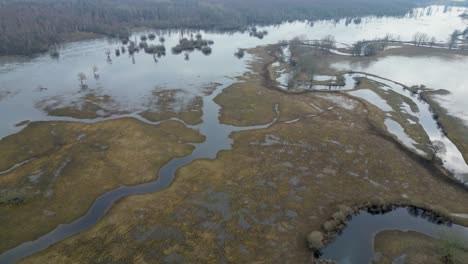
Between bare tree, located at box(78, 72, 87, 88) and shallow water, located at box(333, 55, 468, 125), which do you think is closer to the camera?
shallow water, located at box(333, 55, 468, 125)

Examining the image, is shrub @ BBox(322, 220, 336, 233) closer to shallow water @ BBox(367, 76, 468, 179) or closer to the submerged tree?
shallow water @ BBox(367, 76, 468, 179)

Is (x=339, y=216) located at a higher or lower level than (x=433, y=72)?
lower

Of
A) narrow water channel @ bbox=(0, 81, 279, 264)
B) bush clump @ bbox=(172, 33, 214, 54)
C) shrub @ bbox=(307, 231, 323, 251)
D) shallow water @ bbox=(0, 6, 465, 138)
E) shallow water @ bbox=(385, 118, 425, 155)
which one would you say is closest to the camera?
narrow water channel @ bbox=(0, 81, 279, 264)

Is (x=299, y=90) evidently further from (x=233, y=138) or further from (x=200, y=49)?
(x=200, y=49)

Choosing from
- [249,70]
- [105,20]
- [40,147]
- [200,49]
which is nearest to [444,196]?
[40,147]

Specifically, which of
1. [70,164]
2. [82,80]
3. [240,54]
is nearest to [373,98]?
[240,54]

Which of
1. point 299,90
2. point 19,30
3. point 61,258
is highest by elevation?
point 19,30

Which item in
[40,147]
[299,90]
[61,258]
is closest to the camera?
[61,258]

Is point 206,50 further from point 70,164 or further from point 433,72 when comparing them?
point 70,164

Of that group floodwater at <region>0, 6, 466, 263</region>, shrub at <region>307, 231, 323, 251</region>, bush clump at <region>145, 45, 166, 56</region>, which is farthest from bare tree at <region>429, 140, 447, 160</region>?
bush clump at <region>145, 45, 166, 56</region>
